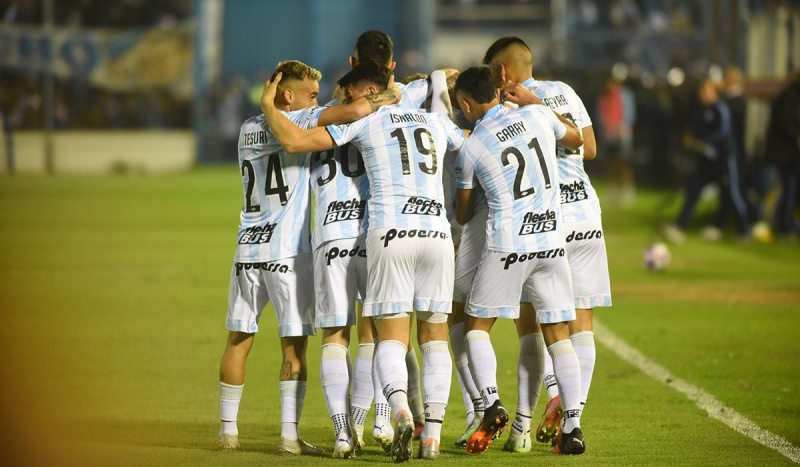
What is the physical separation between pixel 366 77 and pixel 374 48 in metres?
0.55

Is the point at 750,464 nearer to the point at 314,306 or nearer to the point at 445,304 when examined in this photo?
the point at 445,304

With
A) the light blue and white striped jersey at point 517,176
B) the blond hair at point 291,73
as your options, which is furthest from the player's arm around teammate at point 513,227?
the blond hair at point 291,73

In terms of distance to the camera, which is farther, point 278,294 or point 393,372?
point 278,294

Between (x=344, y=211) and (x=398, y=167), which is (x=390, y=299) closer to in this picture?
(x=344, y=211)

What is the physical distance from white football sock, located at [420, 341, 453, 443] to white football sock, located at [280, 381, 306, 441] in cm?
75

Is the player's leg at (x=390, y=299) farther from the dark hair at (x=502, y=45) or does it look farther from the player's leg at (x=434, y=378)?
the dark hair at (x=502, y=45)

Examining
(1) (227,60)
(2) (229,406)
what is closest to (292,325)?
(2) (229,406)

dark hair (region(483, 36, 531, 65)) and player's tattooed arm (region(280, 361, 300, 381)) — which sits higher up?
dark hair (region(483, 36, 531, 65))

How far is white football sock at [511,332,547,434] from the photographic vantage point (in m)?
7.28

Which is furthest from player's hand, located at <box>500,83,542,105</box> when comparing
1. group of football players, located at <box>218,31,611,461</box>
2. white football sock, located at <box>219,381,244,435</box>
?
white football sock, located at <box>219,381,244,435</box>

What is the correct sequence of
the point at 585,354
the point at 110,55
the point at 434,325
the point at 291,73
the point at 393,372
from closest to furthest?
the point at 393,372 < the point at 434,325 < the point at 291,73 < the point at 585,354 < the point at 110,55

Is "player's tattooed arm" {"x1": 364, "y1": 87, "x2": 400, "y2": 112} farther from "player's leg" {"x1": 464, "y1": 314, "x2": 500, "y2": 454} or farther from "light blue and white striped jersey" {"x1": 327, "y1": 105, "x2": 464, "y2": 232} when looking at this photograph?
"player's leg" {"x1": 464, "y1": 314, "x2": 500, "y2": 454}

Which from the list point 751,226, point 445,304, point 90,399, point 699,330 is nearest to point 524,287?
point 445,304

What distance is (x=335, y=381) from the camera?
7.04 m
